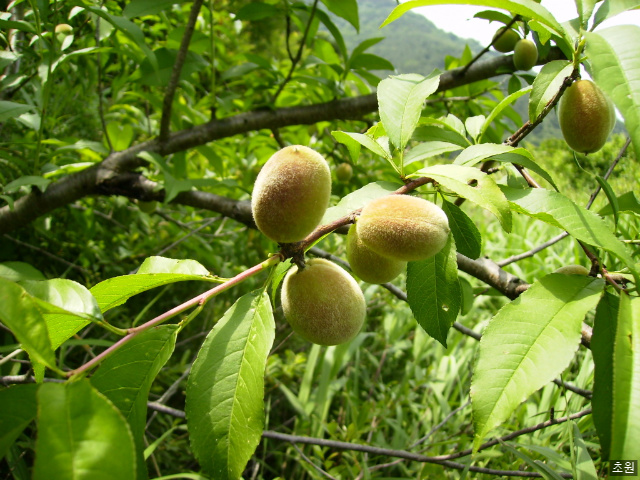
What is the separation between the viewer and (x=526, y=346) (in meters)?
0.53

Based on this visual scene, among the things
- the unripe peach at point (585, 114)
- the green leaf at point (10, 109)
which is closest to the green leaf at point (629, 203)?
the unripe peach at point (585, 114)

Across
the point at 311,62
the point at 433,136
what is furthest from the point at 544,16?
the point at 311,62

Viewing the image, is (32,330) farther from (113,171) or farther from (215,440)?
(113,171)

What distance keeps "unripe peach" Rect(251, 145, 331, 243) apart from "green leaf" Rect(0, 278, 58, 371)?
0.98ft

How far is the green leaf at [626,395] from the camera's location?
1.25 feet

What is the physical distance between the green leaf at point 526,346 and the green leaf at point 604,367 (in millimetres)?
29

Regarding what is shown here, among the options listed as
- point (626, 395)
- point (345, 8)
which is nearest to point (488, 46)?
point (345, 8)

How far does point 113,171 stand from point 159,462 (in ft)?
4.60

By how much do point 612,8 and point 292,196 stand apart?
1.99 feet

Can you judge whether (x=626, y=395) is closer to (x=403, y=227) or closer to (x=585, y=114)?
(x=403, y=227)

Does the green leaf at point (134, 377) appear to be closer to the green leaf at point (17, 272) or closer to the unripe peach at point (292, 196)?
the unripe peach at point (292, 196)

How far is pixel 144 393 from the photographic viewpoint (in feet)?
1.76

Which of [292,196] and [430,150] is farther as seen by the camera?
[430,150]

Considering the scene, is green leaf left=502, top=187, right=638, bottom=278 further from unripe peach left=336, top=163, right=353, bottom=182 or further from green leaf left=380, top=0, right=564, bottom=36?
unripe peach left=336, top=163, right=353, bottom=182
